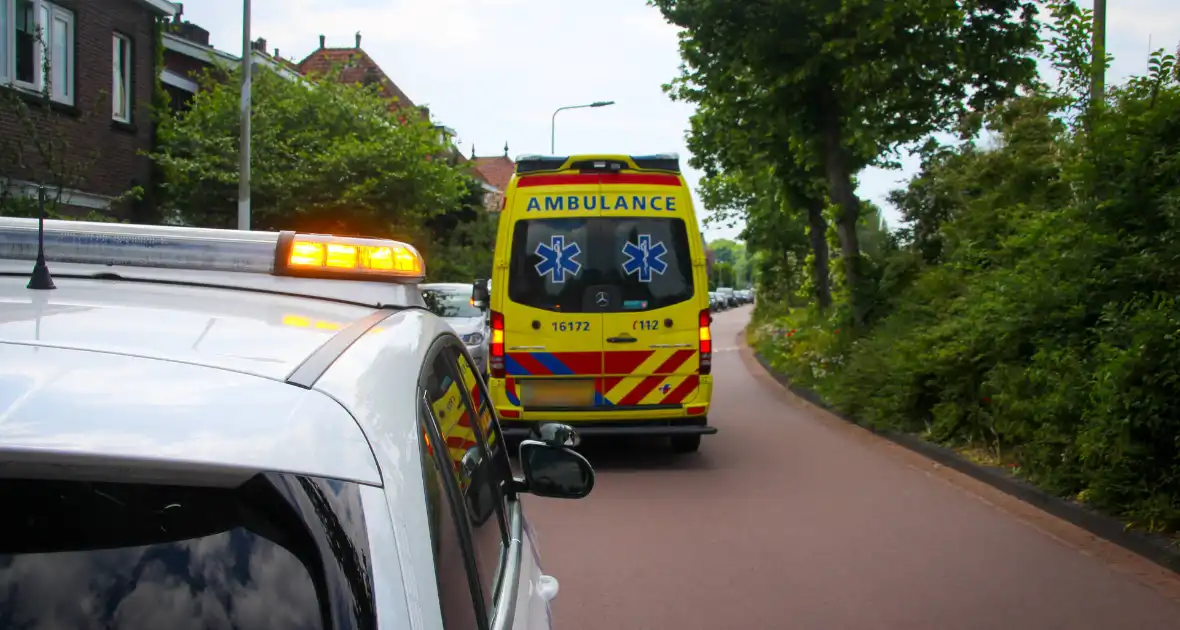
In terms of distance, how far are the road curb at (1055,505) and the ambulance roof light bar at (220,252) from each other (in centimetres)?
562

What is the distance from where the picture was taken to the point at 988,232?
13.6 metres

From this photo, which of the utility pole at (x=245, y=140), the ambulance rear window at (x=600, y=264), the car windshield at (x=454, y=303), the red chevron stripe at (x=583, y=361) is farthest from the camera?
the car windshield at (x=454, y=303)

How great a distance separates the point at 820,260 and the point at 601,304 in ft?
56.3

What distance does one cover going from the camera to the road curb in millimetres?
6742

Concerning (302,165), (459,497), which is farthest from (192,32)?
(459,497)

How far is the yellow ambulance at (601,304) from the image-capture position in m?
9.91

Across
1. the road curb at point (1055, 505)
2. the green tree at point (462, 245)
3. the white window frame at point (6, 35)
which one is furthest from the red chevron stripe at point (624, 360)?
the green tree at point (462, 245)

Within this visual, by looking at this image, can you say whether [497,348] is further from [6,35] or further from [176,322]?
[6,35]

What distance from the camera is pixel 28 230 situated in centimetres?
256

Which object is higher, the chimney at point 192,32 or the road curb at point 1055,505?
the chimney at point 192,32

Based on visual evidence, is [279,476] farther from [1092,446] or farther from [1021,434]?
[1021,434]

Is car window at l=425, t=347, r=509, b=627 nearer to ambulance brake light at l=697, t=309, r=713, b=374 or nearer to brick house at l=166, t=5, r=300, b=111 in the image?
ambulance brake light at l=697, t=309, r=713, b=374

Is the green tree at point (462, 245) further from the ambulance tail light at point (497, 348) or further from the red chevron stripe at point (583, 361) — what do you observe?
the red chevron stripe at point (583, 361)

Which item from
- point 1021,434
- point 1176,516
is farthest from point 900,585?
point 1021,434
